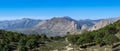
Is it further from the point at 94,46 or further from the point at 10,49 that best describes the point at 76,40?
the point at 10,49

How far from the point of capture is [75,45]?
582 ft

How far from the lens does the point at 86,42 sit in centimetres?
17088

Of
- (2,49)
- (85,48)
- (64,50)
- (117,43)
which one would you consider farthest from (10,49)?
(117,43)

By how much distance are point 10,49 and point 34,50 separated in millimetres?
14782

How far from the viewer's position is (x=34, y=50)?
164500 mm

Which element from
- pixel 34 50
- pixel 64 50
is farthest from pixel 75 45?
pixel 34 50

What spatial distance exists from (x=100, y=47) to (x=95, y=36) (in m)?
22.5

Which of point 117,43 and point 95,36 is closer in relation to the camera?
point 117,43

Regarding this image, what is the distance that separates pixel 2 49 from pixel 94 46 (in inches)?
2088

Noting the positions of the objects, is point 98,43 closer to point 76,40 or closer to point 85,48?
point 85,48

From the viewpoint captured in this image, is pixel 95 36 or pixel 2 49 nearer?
pixel 2 49

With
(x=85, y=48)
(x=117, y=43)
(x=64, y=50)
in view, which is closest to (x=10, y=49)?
(x=64, y=50)

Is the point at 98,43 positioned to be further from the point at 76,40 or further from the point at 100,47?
the point at 76,40

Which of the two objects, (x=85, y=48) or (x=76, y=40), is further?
(x=76, y=40)
